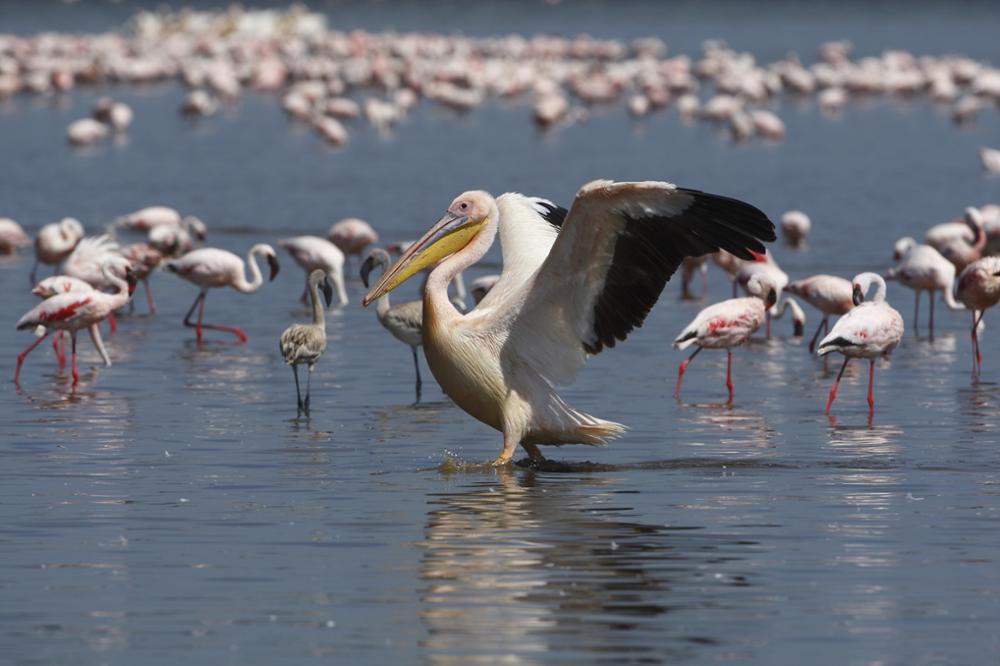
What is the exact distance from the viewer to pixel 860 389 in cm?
1352

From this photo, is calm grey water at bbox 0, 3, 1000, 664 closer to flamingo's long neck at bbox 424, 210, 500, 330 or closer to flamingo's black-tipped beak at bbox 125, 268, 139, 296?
flamingo's black-tipped beak at bbox 125, 268, 139, 296

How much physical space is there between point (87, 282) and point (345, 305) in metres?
2.39

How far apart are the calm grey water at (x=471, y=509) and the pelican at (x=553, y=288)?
0.35 m

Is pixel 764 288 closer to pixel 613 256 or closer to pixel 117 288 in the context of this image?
pixel 117 288

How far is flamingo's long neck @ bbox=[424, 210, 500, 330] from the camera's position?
10.5m

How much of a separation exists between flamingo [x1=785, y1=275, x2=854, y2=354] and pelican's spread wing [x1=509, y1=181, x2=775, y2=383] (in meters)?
5.46

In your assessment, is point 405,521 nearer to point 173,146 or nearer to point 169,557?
point 169,557

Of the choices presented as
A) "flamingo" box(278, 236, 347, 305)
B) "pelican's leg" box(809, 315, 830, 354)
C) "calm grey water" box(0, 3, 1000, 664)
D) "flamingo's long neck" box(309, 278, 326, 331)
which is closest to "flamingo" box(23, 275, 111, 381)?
"calm grey water" box(0, 3, 1000, 664)

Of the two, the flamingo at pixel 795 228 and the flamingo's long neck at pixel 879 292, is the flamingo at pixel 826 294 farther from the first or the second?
the flamingo at pixel 795 228

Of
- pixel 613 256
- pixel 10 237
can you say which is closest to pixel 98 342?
pixel 613 256

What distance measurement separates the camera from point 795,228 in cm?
2175

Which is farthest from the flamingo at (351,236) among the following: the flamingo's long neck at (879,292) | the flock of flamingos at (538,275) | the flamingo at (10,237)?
the flamingo's long neck at (879,292)

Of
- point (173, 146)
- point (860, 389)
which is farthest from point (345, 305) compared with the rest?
point (173, 146)

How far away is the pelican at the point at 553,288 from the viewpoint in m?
9.68
